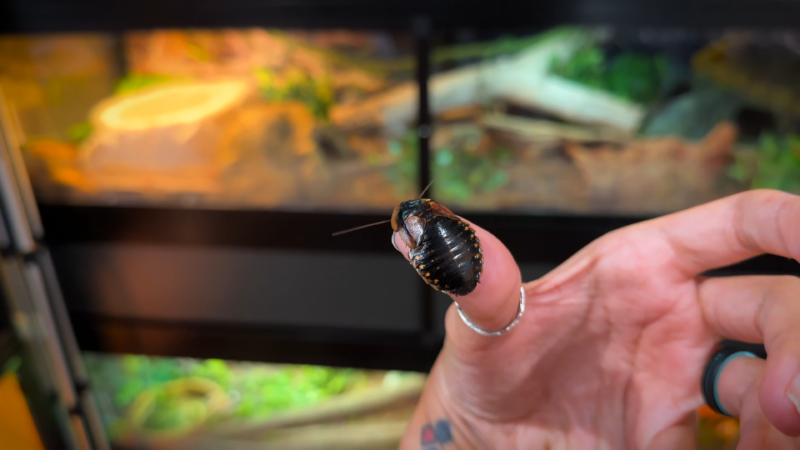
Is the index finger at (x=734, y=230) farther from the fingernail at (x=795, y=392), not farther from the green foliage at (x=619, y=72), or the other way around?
the green foliage at (x=619, y=72)

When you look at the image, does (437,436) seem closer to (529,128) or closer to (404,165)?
(404,165)

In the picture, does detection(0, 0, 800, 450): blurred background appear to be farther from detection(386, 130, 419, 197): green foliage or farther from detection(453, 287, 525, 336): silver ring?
detection(453, 287, 525, 336): silver ring

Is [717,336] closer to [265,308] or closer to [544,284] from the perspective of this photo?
[544,284]

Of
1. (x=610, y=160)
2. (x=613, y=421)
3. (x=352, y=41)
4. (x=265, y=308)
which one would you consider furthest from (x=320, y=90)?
(x=613, y=421)

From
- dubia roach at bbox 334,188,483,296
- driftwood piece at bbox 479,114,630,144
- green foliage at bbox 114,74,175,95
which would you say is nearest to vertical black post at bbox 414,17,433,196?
driftwood piece at bbox 479,114,630,144

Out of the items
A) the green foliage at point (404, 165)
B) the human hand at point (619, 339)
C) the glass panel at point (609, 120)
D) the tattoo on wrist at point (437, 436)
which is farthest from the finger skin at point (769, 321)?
the green foliage at point (404, 165)

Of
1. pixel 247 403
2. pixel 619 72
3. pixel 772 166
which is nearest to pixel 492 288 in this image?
pixel 619 72
